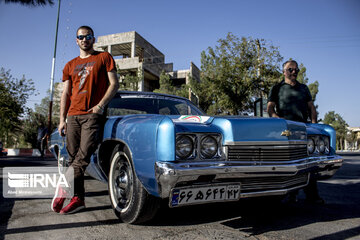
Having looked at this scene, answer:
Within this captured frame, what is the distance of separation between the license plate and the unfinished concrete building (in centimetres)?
2762

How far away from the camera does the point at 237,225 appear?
2.30m

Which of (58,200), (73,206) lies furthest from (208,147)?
(58,200)

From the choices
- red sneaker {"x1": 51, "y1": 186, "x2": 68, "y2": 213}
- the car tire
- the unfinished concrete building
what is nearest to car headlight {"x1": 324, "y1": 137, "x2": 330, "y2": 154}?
the car tire

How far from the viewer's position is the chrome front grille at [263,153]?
207 cm

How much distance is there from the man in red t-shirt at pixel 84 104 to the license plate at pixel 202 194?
1137mm

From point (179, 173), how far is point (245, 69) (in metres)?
16.2

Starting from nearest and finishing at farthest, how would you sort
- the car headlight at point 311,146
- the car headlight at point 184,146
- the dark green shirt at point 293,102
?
the car headlight at point 184,146
the car headlight at point 311,146
the dark green shirt at point 293,102

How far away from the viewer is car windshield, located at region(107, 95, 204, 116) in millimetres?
3241

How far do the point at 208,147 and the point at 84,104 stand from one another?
1328 mm

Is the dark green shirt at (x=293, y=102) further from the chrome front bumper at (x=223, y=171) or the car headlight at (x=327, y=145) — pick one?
the chrome front bumper at (x=223, y=171)

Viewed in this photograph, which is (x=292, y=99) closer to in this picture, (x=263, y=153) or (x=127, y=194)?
(x=263, y=153)

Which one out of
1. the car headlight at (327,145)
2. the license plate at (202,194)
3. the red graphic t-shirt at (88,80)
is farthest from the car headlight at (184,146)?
the car headlight at (327,145)

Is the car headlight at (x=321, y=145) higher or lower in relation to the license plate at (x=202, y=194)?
higher

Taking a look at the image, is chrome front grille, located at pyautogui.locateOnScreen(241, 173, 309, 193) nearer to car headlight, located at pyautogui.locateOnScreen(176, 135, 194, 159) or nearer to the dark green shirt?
car headlight, located at pyautogui.locateOnScreen(176, 135, 194, 159)
